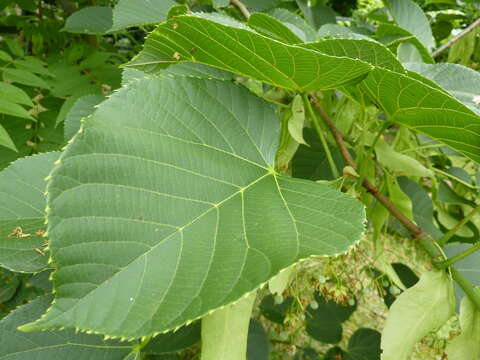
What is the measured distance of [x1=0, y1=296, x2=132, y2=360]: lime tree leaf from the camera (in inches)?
25.5

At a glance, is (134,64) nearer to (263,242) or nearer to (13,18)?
(263,242)

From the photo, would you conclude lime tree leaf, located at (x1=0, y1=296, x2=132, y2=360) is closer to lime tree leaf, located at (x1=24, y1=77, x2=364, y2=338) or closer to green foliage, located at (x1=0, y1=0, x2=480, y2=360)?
green foliage, located at (x1=0, y1=0, x2=480, y2=360)

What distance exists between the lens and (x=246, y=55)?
0.58 metres

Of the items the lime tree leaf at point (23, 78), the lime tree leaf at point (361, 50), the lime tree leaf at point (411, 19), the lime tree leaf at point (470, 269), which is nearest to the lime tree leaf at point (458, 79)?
the lime tree leaf at point (361, 50)

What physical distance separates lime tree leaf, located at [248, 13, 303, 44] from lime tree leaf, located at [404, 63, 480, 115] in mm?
240

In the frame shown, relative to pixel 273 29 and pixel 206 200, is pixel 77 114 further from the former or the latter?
pixel 206 200

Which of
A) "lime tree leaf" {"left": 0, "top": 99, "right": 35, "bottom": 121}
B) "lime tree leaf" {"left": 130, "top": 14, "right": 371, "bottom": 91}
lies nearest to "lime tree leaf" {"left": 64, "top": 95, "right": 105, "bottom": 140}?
"lime tree leaf" {"left": 0, "top": 99, "right": 35, "bottom": 121}

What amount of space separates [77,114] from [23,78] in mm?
324

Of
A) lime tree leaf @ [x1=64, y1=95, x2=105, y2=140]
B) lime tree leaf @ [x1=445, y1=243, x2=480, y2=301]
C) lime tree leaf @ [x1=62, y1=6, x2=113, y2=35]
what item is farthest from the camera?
lime tree leaf @ [x1=62, y1=6, x2=113, y2=35]

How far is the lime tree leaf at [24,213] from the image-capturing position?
2.05 ft

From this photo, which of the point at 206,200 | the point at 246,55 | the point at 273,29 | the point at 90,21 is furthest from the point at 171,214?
the point at 90,21

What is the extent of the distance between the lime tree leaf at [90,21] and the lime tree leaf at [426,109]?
3.64 ft

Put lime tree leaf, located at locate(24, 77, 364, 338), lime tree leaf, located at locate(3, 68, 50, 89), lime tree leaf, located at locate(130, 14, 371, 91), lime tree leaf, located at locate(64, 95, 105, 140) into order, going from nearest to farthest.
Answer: lime tree leaf, located at locate(24, 77, 364, 338)
lime tree leaf, located at locate(130, 14, 371, 91)
lime tree leaf, located at locate(64, 95, 105, 140)
lime tree leaf, located at locate(3, 68, 50, 89)

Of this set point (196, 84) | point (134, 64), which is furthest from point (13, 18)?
point (196, 84)
